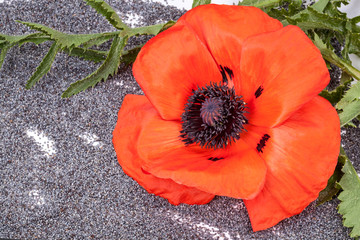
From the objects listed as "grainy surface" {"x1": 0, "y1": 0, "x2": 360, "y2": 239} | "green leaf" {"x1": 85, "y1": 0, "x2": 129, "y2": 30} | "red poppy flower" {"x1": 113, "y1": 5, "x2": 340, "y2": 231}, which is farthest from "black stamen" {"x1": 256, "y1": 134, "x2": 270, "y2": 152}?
"green leaf" {"x1": 85, "y1": 0, "x2": 129, "y2": 30}

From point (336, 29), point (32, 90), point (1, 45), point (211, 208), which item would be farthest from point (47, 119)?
point (336, 29)

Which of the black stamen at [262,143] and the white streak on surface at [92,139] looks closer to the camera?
the black stamen at [262,143]

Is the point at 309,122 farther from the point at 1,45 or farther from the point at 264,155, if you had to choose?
the point at 1,45

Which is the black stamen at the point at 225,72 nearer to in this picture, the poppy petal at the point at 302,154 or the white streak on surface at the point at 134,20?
the poppy petal at the point at 302,154

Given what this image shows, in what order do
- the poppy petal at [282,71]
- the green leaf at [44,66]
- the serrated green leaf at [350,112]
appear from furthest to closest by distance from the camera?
the green leaf at [44,66] < the serrated green leaf at [350,112] < the poppy petal at [282,71]

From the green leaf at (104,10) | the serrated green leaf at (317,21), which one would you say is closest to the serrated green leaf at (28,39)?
the green leaf at (104,10)

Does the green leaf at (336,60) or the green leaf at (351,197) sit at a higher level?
the green leaf at (336,60)

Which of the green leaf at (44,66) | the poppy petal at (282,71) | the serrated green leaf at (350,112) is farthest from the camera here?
the green leaf at (44,66)
